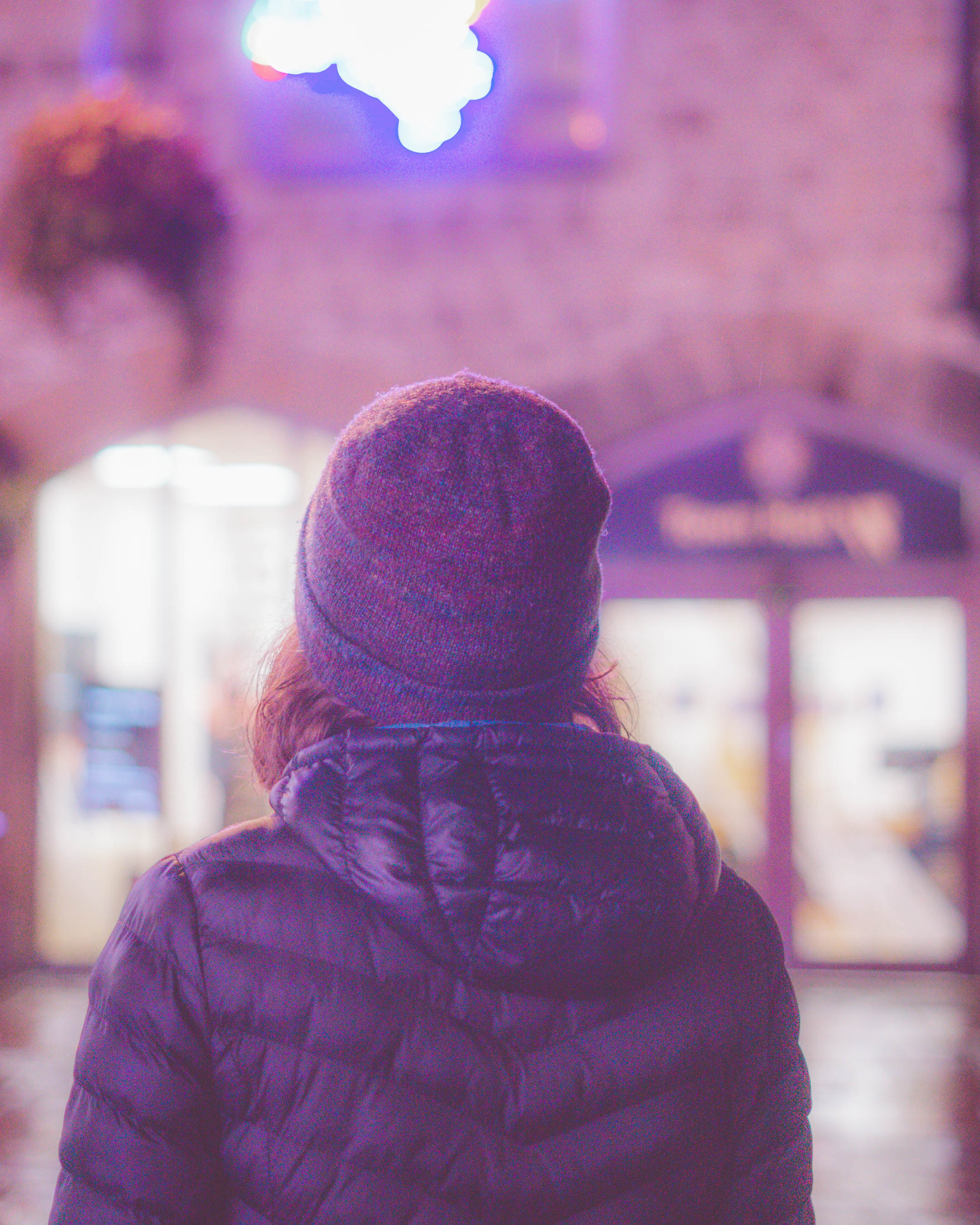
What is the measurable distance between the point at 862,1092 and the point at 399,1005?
191 inches

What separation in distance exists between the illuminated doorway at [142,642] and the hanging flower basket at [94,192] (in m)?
1.50

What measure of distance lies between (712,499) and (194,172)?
11.2 ft

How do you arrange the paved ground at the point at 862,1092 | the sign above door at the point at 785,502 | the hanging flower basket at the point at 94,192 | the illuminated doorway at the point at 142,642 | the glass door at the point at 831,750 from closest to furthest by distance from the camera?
the paved ground at the point at 862,1092, the hanging flower basket at the point at 94,192, the sign above door at the point at 785,502, the glass door at the point at 831,750, the illuminated doorway at the point at 142,642

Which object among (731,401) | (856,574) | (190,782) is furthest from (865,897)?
(190,782)

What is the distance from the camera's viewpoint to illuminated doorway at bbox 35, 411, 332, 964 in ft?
22.5

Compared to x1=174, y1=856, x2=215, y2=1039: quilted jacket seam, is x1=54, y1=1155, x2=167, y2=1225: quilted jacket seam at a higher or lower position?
lower

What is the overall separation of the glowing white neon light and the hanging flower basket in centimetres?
79

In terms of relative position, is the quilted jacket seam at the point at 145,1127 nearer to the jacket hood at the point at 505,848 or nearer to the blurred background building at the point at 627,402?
the jacket hood at the point at 505,848

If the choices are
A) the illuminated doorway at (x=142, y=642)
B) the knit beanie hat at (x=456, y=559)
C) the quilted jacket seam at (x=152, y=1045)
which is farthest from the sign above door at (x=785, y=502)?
the quilted jacket seam at (x=152, y=1045)

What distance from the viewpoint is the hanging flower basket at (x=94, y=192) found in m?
5.23

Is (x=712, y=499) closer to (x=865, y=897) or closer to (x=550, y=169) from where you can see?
(x=550, y=169)

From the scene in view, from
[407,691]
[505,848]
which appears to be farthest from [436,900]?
[407,691]

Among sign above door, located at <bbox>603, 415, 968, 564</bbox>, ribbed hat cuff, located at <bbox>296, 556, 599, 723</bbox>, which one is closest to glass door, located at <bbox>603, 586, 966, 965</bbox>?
sign above door, located at <bbox>603, 415, 968, 564</bbox>

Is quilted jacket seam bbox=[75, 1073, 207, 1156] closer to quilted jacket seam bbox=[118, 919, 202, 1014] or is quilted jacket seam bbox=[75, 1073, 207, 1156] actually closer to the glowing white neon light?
quilted jacket seam bbox=[118, 919, 202, 1014]
